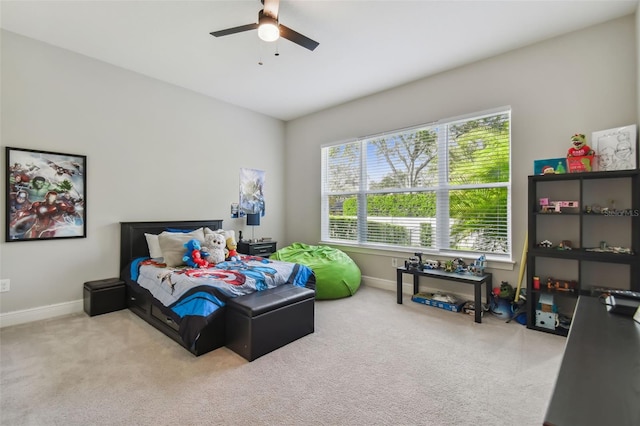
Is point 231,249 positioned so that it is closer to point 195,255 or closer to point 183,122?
point 195,255

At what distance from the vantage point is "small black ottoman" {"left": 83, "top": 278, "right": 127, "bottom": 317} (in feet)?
10.7

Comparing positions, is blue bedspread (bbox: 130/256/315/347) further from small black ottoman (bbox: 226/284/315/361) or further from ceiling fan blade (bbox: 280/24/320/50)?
ceiling fan blade (bbox: 280/24/320/50)

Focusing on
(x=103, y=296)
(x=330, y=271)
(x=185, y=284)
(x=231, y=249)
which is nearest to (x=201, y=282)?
(x=185, y=284)

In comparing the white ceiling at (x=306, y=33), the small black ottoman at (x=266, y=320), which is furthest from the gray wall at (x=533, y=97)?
the small black ottoman at (x=266, y=320)

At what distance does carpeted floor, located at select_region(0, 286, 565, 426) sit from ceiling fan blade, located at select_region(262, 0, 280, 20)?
9.12 ft

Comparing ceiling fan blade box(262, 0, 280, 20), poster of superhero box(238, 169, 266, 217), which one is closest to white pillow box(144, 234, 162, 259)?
poster of superhero box(238, 169, 266, 217)

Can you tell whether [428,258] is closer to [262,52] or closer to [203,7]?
[262,52]

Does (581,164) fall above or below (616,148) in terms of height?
below

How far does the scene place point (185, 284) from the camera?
267cm

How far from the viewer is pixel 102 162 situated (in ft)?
11.7

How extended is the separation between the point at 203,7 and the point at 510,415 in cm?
373

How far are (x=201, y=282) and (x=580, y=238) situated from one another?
349cm

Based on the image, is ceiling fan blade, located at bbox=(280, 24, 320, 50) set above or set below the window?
above

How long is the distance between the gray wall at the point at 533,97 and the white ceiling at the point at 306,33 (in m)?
0.14
